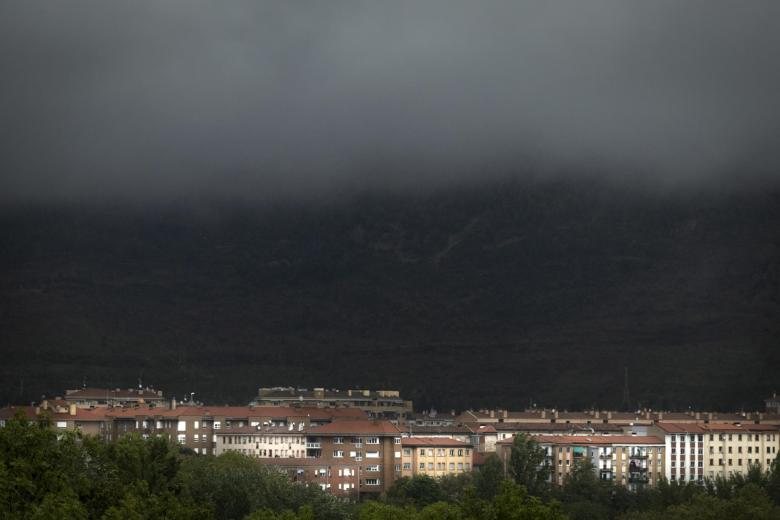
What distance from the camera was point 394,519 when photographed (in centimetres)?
7238

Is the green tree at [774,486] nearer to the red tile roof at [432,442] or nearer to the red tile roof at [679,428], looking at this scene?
the red tile roof at [679,428]

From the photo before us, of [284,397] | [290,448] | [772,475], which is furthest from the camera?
[284,397]

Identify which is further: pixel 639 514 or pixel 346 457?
pixel 346 457

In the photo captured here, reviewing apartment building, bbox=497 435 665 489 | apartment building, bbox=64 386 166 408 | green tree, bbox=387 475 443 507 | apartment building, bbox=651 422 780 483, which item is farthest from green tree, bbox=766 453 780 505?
apartment building, bbox=64 386 166 408

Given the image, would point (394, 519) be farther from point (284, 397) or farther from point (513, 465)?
point (284, 397)

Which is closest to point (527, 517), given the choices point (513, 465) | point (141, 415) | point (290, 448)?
point (513, 465)

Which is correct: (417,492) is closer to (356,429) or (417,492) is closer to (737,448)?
(356,429)

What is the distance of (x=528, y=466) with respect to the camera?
12581cm

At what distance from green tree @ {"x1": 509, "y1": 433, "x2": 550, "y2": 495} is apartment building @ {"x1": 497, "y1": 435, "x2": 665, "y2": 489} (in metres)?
5.89

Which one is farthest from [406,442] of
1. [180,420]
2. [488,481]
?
[488,481]

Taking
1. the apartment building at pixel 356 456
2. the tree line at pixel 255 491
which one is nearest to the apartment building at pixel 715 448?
the tree line at pixel 255 491

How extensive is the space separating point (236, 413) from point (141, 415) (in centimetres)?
984

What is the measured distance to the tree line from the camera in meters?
64.8

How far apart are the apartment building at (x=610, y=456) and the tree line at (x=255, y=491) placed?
7.53 metres
